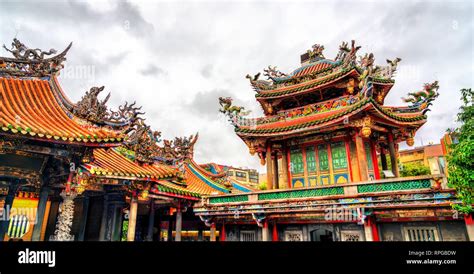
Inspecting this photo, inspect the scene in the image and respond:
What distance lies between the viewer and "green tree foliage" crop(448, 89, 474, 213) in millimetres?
6961

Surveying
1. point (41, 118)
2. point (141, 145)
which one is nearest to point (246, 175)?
point (141, 145)

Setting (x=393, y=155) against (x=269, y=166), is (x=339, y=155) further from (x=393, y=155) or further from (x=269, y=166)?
(x=269, y=166)

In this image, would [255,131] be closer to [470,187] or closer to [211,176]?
[211,176]

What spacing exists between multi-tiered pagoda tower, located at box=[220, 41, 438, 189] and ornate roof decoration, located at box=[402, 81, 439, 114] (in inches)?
1.6

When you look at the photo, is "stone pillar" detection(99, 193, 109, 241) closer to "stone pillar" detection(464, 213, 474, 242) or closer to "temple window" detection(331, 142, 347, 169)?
"temple window" detection(331, 142, 347, 169)

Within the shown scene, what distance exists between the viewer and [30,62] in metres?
9.02

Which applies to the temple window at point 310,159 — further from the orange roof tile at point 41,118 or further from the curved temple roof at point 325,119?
the orange roof tile at point 41,118

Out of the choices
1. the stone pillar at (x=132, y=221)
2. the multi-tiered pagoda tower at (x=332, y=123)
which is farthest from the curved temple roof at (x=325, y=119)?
the stone pillar at (x=132, y=221)

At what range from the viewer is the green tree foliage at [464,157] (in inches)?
274

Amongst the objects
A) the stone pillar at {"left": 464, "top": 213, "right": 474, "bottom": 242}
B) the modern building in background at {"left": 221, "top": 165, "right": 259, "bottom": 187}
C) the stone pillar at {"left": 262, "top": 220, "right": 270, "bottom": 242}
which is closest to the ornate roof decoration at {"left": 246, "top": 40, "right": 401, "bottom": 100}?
the stone pillar at {"left": 464, "top": 213, "right": 474, "bottom": 242}
